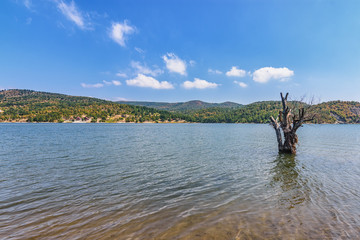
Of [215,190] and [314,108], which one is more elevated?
[314,108]

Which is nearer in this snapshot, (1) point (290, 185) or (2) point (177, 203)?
(2) point (177, 203)

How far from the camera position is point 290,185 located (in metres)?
14.0

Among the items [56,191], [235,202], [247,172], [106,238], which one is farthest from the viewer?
[247,172]

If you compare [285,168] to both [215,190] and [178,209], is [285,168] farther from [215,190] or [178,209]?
[178,209]

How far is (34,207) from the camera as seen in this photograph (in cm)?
1004

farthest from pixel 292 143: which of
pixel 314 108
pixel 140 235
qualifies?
pixel 140 235

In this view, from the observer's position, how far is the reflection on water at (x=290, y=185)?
11.0 metres

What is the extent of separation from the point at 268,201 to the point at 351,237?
12.7ft

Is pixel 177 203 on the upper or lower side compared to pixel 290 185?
upper

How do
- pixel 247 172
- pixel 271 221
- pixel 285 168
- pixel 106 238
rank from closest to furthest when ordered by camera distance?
pixel 106 238
pixel 271 221
pixel 247 172
pixel 285 168

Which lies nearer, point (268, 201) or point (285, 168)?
point (268, 201)

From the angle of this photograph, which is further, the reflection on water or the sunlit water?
the reflection on water

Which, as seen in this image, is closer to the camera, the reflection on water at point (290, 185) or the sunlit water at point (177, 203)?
the sunlit water at point (177, 203)

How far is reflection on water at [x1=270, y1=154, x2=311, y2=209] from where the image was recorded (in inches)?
433
